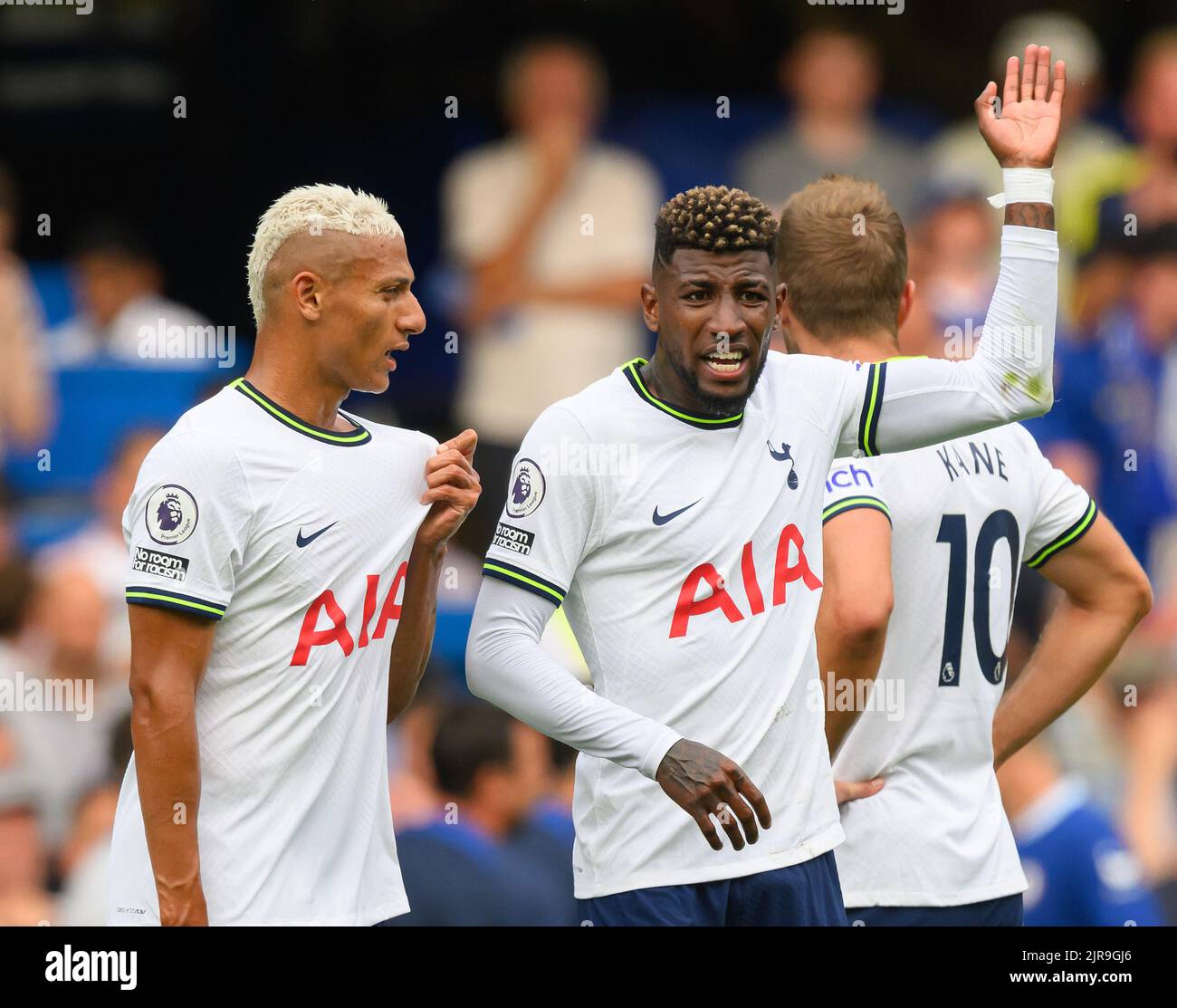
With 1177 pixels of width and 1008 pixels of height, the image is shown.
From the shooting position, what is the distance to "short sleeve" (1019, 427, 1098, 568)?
466 cm

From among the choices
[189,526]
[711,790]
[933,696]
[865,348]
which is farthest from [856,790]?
[189,526]

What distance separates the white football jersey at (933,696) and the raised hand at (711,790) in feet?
2.46

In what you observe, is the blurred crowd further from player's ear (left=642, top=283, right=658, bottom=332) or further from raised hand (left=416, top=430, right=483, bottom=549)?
player's ear (left=642, top=283, right=658, bottom=332)

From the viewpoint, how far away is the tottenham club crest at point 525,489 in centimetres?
392

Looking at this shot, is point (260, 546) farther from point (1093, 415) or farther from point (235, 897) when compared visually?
point (1093, 415)

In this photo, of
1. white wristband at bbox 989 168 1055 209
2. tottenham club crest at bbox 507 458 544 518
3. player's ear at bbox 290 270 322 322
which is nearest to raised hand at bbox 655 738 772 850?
tottenham club crest at bbox 507 458 544 518

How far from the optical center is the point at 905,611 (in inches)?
175

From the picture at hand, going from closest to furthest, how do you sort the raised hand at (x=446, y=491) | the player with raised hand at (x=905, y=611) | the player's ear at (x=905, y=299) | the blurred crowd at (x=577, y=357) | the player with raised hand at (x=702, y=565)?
the player with raised hand at (x=702, y=565), the raised hand at (x=446, y=491), the player with raised hand at (x=905, y=611), the player's ear at (x=905, y=299), the blurred crowd at (x=577, y=357)

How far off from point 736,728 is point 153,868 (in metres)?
1.17

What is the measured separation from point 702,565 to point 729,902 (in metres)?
0.68

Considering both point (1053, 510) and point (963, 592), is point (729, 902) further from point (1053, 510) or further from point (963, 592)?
Result: point (1053, 510)

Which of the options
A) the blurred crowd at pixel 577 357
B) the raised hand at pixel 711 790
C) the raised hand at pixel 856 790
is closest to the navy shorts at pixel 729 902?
the raised hand at pixel 711 790

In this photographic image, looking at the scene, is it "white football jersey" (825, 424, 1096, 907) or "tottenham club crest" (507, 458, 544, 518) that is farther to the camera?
"white football jersey" (825, 424, 1096, 907)

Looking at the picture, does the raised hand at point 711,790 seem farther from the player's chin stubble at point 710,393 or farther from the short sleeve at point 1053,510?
the short sleeve at point 1053,510
